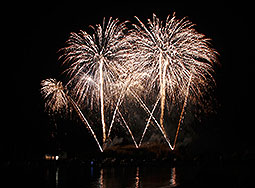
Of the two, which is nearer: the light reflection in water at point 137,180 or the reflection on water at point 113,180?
the light reflection in water at point 137,180

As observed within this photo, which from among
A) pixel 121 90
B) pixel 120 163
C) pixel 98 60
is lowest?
pixel 120 163

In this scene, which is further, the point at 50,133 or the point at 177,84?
the point at 50,133

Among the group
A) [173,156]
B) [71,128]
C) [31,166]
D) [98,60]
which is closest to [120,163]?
[173,156]

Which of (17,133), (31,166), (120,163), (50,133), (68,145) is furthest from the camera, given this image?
(68,145)

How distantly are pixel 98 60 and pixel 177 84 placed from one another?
6397 millimetres

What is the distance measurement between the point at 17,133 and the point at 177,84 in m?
22.1

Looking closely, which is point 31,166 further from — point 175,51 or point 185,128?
point 185,128

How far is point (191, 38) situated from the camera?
22.3 meters

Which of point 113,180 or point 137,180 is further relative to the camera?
point 113,180

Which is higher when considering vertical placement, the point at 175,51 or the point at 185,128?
the point at 175,51

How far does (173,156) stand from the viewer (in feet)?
98.0

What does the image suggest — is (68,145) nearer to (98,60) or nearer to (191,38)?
(98,60)

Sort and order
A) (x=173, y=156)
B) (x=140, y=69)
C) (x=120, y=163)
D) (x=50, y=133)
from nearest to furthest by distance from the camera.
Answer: (x=140, y=69)
(x=120, y=163)
(x=173, y=156)
(x=50, y=133)

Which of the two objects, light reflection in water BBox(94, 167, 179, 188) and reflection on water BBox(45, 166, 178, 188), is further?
reflection on water BBox(45, 166, 178, 188)
